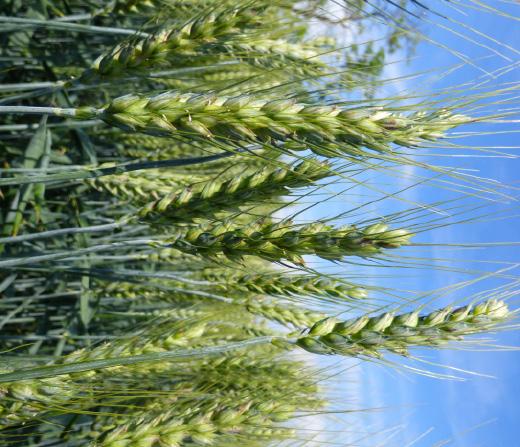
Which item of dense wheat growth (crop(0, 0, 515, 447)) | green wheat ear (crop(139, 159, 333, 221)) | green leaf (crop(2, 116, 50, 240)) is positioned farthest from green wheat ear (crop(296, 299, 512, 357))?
green leaf (crop(2, 116, 50, 240))

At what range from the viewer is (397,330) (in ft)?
4.49

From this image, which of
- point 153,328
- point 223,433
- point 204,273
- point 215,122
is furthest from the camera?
point 204,273

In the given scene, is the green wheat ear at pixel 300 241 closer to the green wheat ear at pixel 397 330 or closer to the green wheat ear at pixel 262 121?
the green wheat ear at pixel 397 330

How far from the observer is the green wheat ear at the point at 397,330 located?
135 cm

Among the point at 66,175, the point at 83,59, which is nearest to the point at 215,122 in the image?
the point at 66,175

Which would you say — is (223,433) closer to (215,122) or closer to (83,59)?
(215,122)

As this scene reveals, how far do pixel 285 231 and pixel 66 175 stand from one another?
52cm

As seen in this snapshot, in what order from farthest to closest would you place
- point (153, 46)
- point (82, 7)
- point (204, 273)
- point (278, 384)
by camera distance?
1. point (82, 7)
2. point (204, 273)
3. point (278, 384)
4. point (153, 46)

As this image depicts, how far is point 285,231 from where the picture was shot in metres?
1.44

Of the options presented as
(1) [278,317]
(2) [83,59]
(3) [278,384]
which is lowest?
(3) [278,384]

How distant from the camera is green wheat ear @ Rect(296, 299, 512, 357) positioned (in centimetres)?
135

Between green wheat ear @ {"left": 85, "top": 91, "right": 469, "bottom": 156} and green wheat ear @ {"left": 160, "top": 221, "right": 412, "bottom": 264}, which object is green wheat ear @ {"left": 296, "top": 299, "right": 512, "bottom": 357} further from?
green wheat ear @ {"left": 85, "top": 91, "right": 469, "bottom": 156}

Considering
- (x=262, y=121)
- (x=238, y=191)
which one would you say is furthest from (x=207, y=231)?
(x=262, y=121)

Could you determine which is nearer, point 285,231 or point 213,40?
point 285,231
